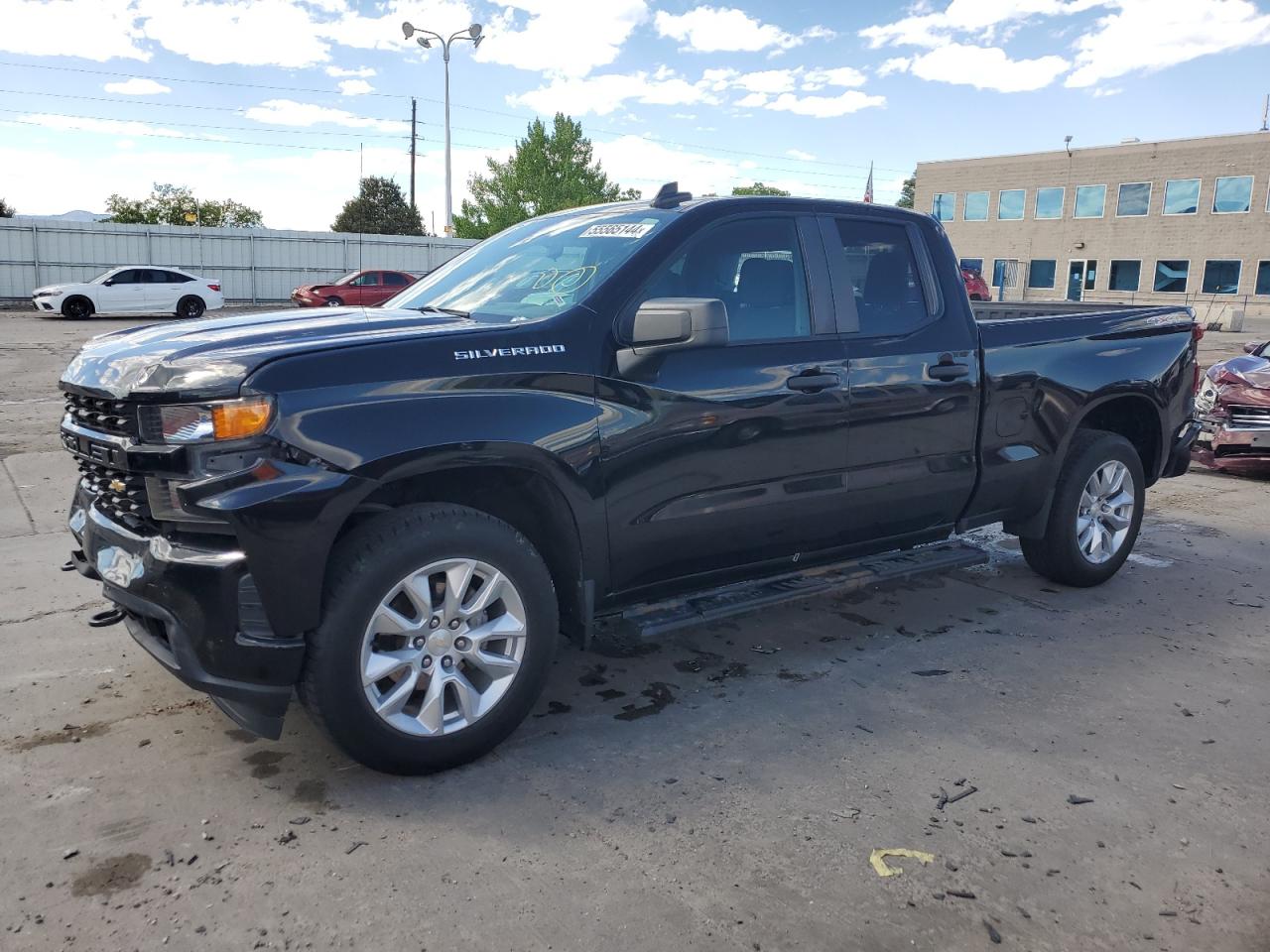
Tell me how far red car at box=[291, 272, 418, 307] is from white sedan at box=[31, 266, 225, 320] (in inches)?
109

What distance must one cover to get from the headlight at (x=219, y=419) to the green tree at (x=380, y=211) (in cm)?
6367

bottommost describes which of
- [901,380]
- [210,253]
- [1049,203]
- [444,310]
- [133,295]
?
[901,380]

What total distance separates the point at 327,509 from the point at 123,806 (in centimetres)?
113

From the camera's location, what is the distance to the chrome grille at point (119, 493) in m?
3.10

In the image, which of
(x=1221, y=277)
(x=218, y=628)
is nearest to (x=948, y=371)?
(x=218, y=628)

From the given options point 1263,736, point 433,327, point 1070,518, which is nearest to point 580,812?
point 433,327

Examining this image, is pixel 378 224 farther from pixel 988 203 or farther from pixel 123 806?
pixel 123 806

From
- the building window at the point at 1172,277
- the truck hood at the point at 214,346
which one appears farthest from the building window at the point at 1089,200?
the truck hood at the point at 214,346

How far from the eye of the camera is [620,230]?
13.2ft

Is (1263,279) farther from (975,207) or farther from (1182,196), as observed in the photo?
(975,207)

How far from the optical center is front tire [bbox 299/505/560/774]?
3.04 meters

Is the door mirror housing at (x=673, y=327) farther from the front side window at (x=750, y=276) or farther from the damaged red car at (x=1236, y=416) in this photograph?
the damaged red car at (x=1236, y=416)

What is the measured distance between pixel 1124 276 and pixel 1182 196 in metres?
4.40

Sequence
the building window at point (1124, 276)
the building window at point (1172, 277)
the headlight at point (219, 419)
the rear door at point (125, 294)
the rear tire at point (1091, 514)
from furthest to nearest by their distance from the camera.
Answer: the building window at point (1124, 276) → the building window at point (1172, 277) → the rear door at point (125, 294) → the rear tire at point (1091, 514) → the headlight at point (219, 419)
